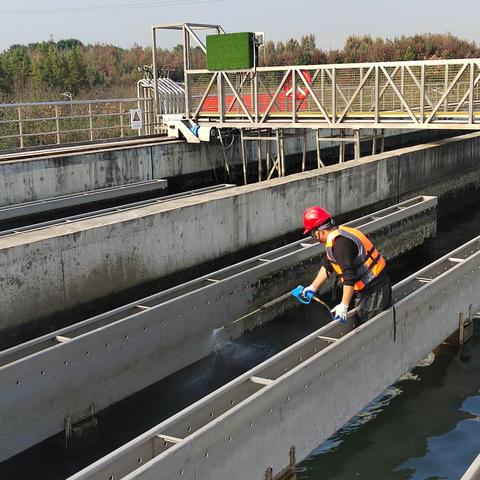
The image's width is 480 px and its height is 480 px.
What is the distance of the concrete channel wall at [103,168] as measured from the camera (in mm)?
14234

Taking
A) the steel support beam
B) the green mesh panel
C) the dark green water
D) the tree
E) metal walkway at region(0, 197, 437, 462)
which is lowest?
the dark green water

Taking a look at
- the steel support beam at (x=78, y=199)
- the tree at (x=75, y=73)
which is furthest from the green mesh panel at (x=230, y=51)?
the tree at (x=75, y=73)

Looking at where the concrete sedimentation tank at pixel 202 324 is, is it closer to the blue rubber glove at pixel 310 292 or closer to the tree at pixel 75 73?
the blue rubber glove at pixel 310 292

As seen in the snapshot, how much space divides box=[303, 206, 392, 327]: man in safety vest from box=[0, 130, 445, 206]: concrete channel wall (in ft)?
29.8

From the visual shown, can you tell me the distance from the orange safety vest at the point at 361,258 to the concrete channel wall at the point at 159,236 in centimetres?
335

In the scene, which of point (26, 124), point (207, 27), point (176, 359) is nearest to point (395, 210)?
point (176, 359)

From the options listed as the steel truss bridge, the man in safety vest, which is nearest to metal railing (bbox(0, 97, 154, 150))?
the steel truss bridge

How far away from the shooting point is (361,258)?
6590mm

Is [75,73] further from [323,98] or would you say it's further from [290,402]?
[290,402]

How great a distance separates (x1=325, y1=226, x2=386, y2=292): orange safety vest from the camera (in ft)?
21.0

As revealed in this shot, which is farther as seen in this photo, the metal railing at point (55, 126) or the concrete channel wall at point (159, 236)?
the metal railing at point (55, 126)

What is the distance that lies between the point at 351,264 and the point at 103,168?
34.2 ft

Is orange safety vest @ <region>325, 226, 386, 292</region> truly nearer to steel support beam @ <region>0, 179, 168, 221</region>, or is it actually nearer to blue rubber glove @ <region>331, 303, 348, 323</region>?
blue rubber glove @ <region>331, 303, 348, 323</region>

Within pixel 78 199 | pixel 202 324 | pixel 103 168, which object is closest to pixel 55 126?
pixel 103 168
